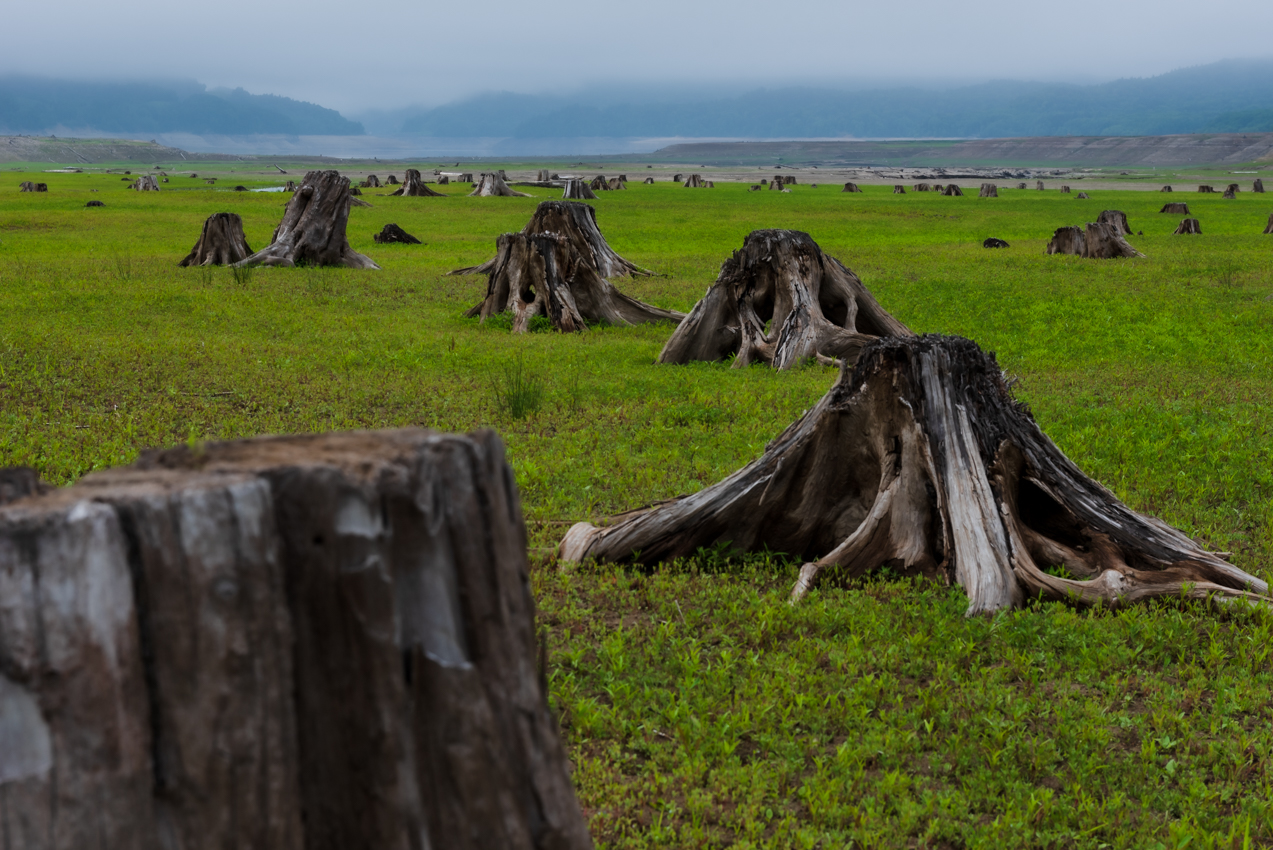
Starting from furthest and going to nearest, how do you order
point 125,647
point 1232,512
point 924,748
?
point 1232,512, point 924,748, point 125,647

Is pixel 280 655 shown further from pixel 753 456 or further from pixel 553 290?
pixel 553 290

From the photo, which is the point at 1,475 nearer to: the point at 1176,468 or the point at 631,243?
the point at 1176,468

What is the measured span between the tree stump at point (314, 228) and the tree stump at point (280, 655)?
22.1m

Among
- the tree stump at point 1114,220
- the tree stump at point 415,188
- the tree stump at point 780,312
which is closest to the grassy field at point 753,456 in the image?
the tree stump at point 780,312

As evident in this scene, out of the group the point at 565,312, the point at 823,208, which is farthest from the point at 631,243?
the point at 823,208

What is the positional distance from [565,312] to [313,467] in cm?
1511

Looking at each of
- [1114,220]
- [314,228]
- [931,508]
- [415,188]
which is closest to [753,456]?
[931,508]

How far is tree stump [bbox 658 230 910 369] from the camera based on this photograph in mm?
14367

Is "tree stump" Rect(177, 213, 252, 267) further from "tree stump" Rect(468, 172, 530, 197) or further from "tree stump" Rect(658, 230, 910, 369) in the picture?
"tree stump" Rect(468, 172, 530, 197)

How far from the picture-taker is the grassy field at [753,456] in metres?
4.75

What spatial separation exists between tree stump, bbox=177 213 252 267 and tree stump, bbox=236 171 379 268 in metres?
0.77

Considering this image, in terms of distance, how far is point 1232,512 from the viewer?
28.3 feet

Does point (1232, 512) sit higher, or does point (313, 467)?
point (313, 467)

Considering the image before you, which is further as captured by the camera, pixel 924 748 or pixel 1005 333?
pixel 1005 333
